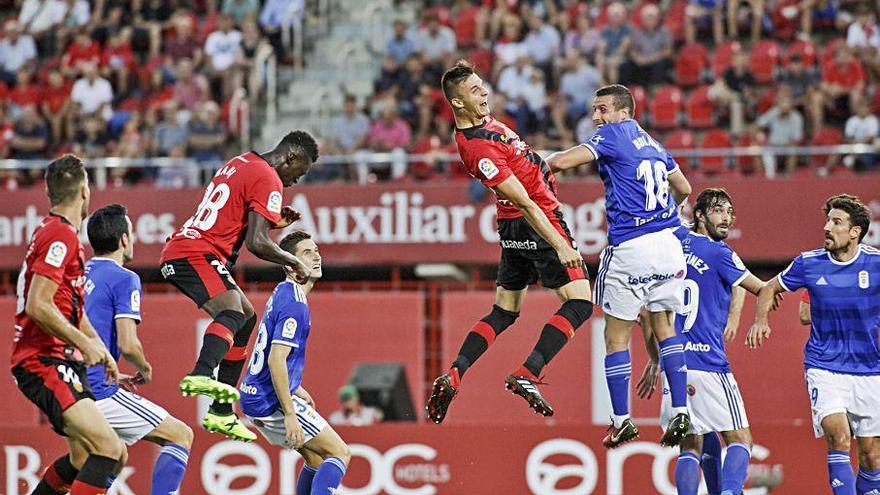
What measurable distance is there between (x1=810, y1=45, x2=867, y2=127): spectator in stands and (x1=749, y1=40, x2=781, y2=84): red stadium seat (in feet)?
2.70

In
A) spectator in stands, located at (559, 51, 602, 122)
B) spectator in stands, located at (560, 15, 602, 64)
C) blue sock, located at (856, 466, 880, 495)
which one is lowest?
blue sock, located at (856, 466, 880, 495)

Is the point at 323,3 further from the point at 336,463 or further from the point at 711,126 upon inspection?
the point at 336,463

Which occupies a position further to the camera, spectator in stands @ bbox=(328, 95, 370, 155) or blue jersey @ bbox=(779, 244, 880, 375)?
spectator in stands @ bbox=(328, 95, 370, 155)

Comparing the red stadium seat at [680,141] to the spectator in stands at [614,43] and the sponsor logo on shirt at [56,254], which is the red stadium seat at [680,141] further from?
the sponsor logo on shirt at [56,254]

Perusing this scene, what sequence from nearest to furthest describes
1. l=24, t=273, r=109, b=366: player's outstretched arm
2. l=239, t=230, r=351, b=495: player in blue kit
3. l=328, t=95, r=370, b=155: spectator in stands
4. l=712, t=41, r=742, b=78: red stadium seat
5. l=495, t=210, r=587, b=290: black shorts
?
l=24, t=273, r=109, b=366: player's outstretched arm < l=495, t=210, r=587, b=290: black shorts < l=239, t=230, r=351, b=495: player in blue kit < l=712, t=41, r=742, b=78: red stadium seat < l=328, t=95, r=370, b=155: spectator in stands

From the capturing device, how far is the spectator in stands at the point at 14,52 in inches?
894

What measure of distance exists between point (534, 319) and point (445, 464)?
3.98 metres

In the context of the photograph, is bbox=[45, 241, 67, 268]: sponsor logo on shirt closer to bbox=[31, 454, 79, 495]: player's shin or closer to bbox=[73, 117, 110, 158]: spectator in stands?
bbox=[31, 454, 79, 495]: player's shin

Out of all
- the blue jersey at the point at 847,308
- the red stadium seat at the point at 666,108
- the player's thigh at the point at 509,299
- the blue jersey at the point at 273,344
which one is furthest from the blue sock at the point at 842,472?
the red stadium seat at the point at 666,108

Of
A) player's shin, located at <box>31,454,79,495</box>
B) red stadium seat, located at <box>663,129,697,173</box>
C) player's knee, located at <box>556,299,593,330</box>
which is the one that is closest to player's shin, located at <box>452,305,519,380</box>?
player's knee, located at <box>556,299,593,330</box>

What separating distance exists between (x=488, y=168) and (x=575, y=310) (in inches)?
50.2

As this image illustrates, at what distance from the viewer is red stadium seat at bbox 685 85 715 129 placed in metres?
18.8

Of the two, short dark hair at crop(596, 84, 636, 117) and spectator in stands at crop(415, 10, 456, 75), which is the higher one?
spectator in stands at crop(415, 10, 456, 75)

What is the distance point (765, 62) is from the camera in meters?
19.1
